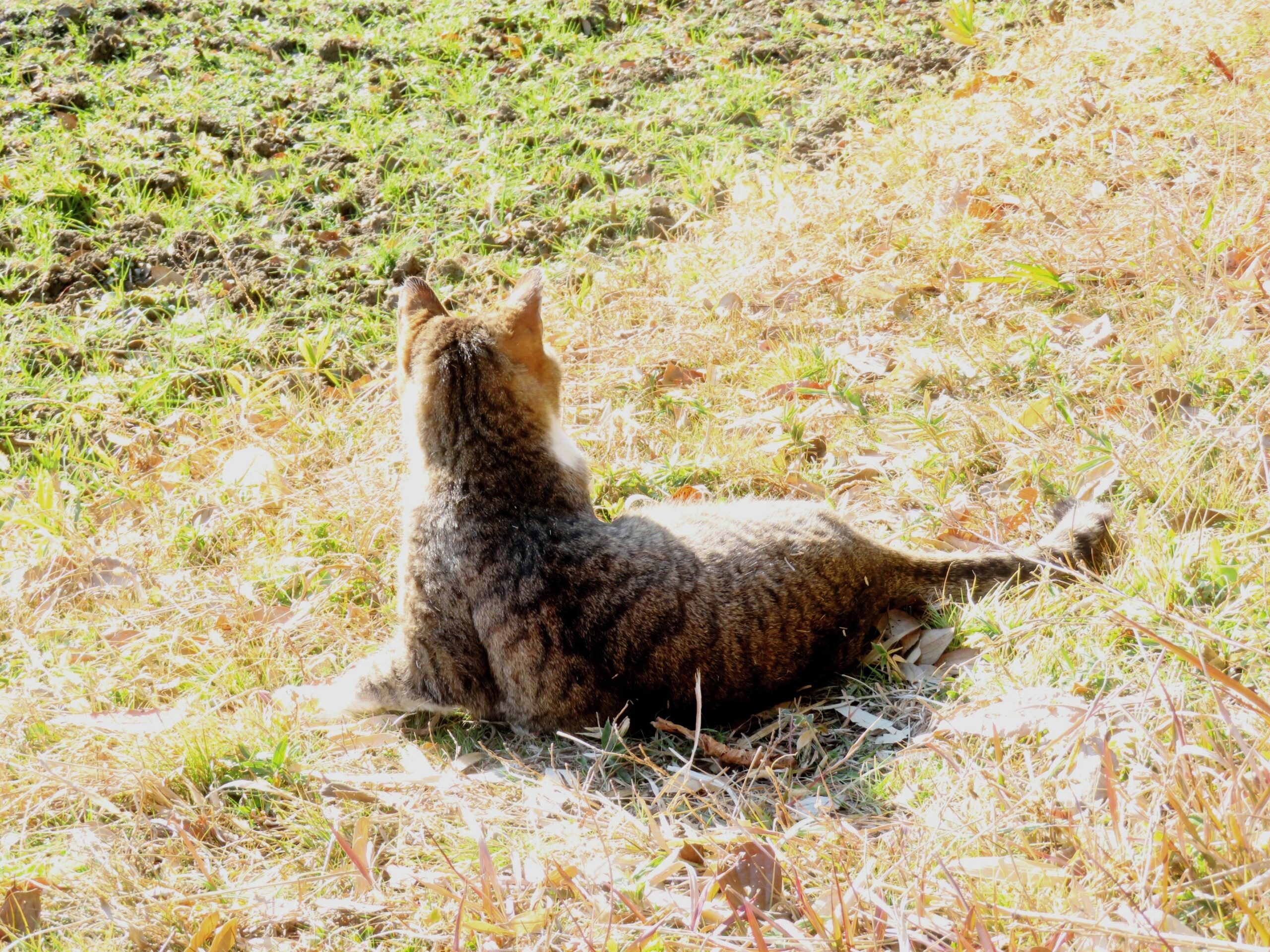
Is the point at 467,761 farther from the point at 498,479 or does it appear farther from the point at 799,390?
the point at 799,390

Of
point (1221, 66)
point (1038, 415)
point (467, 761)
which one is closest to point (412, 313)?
point (467, 761)

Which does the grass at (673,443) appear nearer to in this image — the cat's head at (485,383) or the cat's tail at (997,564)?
the cat's tail at (997,564)

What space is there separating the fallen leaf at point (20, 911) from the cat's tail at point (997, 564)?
2366 mm

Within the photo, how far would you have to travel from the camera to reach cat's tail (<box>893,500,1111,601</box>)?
120 inches

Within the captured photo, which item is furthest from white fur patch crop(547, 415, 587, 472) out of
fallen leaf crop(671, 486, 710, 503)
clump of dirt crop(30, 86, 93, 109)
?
clump of dirt crop(30, 86, 93, 109)

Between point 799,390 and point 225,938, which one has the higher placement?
point 799,390

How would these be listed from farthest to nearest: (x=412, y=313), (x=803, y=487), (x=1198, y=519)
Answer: (x=803, y=487)
(x=412, y=313)
(x=1198, y=519)

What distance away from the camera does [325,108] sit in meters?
6.66

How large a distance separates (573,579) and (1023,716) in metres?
1.22

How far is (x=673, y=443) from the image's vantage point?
4.33m

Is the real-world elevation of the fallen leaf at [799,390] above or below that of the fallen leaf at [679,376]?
below

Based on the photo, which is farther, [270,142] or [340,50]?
[340,50]

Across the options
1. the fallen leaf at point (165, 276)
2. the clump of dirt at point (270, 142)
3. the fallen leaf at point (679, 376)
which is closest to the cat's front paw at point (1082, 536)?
the fallen leaf at point (679, 376)

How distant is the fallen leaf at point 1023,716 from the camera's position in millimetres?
2486
